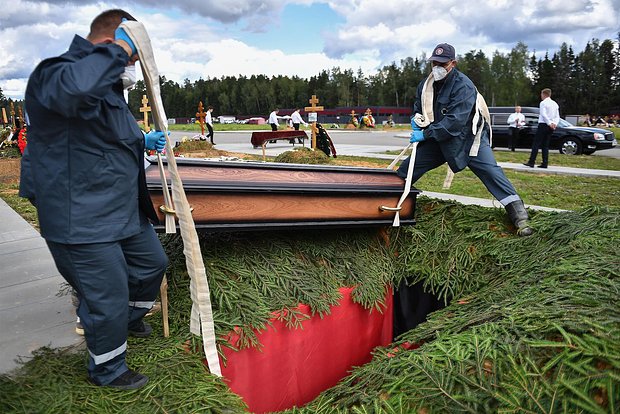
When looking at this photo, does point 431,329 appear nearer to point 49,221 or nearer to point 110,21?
point 49,221

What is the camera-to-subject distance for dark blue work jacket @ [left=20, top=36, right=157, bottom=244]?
1.77m

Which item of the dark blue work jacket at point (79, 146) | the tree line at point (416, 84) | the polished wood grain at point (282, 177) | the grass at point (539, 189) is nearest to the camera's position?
the dark blue work jacket at point (79, 146)

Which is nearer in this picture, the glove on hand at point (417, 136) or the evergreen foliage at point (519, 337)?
the evergreen foliage at point (519, 337)

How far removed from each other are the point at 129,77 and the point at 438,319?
223 centimetres

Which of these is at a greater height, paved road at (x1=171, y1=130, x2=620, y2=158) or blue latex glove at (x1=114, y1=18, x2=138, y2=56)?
blue latex glove at (x1=114, y1=18, x2=138, y2=56)

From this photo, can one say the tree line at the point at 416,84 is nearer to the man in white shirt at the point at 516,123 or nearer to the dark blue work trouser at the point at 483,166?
the man in white shirt at the point at 516,123

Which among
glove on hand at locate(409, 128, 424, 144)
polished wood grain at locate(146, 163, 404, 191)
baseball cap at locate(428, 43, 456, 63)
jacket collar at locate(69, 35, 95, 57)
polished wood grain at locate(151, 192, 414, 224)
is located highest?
baseball cap at locate(428, 43, 456, 63)

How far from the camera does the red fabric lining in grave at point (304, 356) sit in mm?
2745

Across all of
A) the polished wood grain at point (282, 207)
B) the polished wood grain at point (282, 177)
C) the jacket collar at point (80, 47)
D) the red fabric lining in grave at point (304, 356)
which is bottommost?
the red fabric lining in grave at point (304, 356)

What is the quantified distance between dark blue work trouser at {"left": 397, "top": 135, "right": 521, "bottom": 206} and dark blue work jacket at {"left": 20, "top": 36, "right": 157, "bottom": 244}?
2.54m

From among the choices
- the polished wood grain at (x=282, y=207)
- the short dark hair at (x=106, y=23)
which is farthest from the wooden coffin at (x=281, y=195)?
the short dark hair at (x=106, y=23)

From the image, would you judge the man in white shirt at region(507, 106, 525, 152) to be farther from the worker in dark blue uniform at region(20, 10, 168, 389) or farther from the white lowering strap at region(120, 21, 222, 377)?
the worker in dark blue uniform at region(20, 10, 168, 389)

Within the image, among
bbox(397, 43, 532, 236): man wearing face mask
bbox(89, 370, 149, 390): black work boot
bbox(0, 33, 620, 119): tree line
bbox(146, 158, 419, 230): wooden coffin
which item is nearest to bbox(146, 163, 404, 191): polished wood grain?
bbox(146, 158, 419, 230): wooden coffin

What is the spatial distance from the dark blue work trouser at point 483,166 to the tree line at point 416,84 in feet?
208
